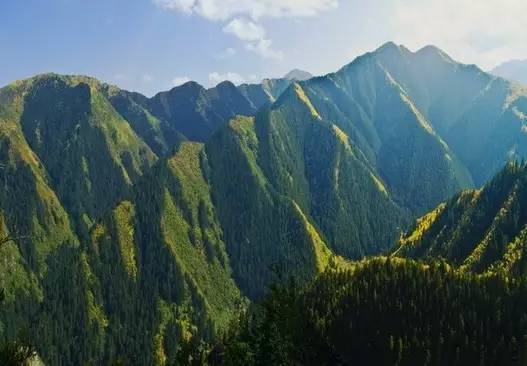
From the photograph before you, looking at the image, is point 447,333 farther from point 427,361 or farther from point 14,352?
point 14,352

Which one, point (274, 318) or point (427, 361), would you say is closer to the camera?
point (274, 318)

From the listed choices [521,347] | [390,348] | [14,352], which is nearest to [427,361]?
[390,348]

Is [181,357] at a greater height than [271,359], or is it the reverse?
[181,357]

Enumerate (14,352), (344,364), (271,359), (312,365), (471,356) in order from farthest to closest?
(344,364), (471,356), (312,365), (271,359), (14,352)

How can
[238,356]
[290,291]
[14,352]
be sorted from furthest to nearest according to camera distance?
[238,356] < [290,291] < [14,352]

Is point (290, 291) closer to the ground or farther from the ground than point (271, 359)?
farther from the ground

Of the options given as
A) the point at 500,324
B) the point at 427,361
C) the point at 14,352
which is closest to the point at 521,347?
the point at 500,324

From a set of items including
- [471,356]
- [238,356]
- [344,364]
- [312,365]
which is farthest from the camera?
[344,364]

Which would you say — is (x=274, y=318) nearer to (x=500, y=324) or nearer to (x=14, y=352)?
(x=14, y=352)

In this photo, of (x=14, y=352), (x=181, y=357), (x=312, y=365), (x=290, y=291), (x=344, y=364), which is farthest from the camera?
(x=344, y=364)
